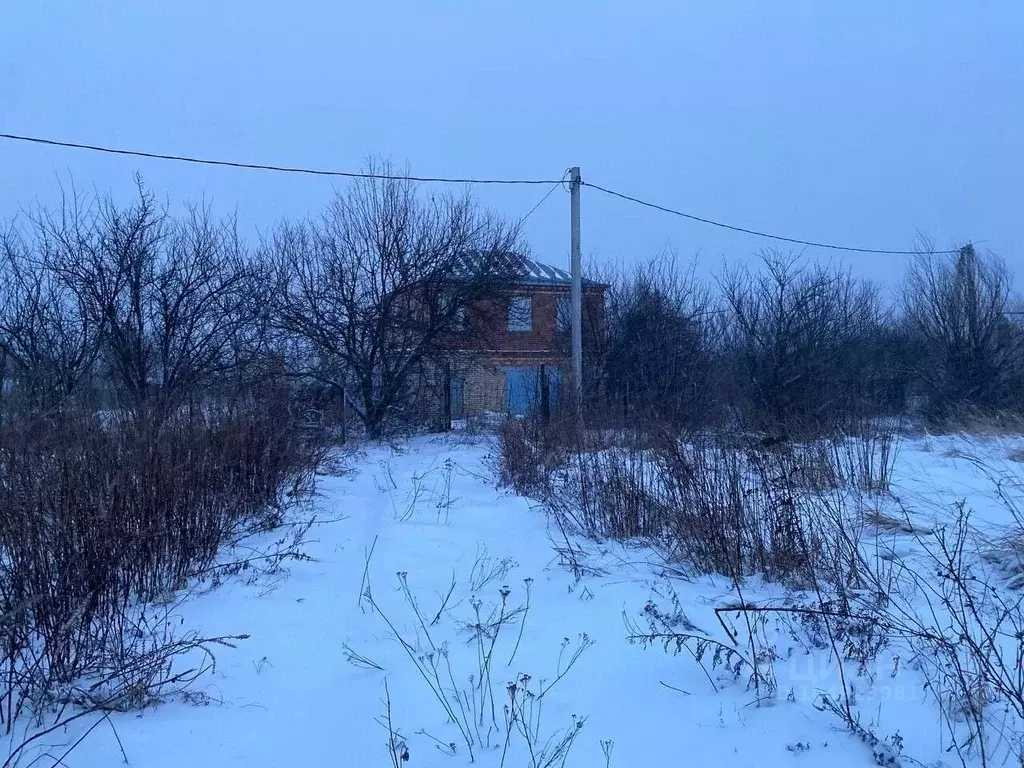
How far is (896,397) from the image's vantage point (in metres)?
17.2

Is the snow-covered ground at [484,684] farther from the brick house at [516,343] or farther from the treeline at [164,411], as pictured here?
the brick house at [516,343]

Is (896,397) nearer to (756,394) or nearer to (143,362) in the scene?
(756,394)

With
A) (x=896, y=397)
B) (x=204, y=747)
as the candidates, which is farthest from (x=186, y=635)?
(x=896, y=397)

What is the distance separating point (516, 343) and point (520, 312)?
252cm

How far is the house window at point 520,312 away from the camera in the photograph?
18070 millimetres

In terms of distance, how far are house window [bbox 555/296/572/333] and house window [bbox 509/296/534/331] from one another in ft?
2.37

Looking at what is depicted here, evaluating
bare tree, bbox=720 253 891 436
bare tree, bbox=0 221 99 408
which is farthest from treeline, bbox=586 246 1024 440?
bare tree, bbox=0 221 99 408

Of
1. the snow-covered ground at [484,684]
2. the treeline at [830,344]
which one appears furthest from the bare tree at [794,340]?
the snow-covered ground at [484,684]

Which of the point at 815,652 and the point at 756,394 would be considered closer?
the point at 815,652

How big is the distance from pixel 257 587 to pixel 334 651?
4.02 ft

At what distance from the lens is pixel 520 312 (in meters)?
18.6

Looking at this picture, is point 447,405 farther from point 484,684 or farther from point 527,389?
point 484,684

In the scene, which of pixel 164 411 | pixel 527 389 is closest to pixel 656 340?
pixel 527 389

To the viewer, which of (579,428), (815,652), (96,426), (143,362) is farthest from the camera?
(143,362)
